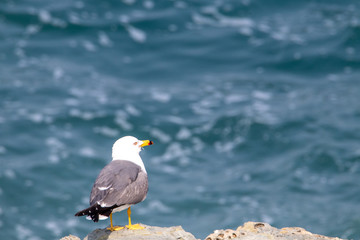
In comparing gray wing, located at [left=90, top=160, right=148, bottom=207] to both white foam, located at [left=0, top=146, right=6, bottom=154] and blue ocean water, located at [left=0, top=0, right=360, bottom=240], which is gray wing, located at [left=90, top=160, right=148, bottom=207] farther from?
white foam, located at [left=0, top=146, right=6, bottom=154]

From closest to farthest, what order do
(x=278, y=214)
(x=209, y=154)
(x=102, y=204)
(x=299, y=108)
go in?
(x=102, y=204)
(x=278, y=214)
(x=209, y=154)
(x=299, y=108)

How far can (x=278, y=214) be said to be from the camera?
24.0 metres

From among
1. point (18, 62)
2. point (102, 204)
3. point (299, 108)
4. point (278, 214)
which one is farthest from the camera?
point (18, 62)

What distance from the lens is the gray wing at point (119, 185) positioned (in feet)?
34.1

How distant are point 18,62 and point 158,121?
325 inches

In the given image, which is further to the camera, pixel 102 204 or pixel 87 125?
pixel 87 125

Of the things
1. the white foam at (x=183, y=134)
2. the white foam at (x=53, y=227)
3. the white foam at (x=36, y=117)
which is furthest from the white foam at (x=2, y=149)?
the white foam at (x=183, y=134)

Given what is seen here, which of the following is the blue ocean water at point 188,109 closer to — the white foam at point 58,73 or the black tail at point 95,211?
the white foam at point 58,73

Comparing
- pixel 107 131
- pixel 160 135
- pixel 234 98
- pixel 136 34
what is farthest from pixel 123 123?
pixel 136 34

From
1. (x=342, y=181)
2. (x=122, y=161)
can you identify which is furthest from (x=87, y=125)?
(x=122, y=161)

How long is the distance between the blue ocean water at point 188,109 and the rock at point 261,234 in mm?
11717

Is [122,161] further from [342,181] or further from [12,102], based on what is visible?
[12,102]

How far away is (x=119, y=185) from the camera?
10727mm

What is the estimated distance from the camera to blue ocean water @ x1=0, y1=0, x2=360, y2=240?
24719 mm
